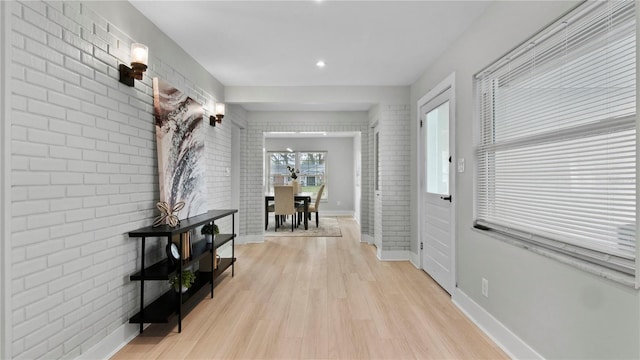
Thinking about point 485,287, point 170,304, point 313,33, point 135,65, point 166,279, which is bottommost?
point 170,304

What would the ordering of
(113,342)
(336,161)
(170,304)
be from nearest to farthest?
(113,342), (170,304), (336,161)

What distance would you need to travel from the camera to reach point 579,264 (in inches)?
56.0

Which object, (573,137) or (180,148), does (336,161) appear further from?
(573,137)

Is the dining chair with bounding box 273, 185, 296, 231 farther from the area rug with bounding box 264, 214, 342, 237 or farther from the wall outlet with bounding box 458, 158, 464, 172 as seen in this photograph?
the wall outlet with bounding box 458, 158, 464, 172

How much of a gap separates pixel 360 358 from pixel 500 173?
5.31 ft

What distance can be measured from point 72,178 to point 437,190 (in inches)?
127

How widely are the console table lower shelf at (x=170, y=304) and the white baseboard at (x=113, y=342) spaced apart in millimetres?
87

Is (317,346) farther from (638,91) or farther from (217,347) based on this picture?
(638,91)

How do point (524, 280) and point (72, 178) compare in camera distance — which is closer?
point (72, 178)

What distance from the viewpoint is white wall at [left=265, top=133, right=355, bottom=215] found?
29.5 ft

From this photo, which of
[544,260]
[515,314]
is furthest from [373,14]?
[515,314]

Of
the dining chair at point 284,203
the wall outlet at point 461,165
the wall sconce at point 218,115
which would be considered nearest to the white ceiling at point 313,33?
the wall sconce at point 218,115

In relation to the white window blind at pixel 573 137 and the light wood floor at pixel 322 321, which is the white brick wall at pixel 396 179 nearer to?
the light wood floor at pixel 322 321

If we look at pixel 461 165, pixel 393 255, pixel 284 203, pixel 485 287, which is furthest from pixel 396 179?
pixel 284 203
